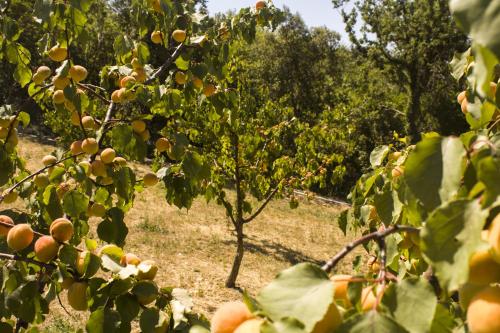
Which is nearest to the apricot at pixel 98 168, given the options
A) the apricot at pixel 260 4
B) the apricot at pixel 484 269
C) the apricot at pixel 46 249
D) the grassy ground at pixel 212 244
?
the apricot at pixel 46 249

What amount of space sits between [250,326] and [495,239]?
0.31 m

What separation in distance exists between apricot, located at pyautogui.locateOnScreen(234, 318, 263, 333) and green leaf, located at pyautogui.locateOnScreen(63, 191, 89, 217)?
99 cm

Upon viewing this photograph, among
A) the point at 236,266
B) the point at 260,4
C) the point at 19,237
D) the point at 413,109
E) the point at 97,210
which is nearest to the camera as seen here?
the point at 19,237

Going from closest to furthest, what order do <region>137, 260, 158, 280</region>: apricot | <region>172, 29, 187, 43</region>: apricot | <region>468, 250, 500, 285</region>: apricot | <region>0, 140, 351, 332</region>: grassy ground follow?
<region>468, 250, 500, 285</region>: apricot, <region>137, 260, 158, 280</region>: apricot, <region>172, 29, 187, 43</region>: apricot, <region>0, 140, 351, 332</region>: grassy ground

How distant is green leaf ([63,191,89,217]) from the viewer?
141cm

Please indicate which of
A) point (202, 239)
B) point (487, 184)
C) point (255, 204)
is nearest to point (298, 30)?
point (255, 204)

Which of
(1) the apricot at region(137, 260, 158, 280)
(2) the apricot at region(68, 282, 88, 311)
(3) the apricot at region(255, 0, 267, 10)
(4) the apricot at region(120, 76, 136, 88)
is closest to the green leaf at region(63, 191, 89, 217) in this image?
(2) the apricot at region(68, 282, 88, 311)

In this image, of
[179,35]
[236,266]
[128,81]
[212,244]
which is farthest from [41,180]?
[212,244]

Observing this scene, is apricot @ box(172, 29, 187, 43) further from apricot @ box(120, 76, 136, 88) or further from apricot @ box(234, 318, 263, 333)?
apricot @ box(234, 318, 263, 333)

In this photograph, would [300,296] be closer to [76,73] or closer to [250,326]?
[250,326]

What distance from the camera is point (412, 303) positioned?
1.73 feet

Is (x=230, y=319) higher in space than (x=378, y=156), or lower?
lower

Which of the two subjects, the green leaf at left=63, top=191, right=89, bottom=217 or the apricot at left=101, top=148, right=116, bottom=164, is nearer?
the green leaf at left=63, top=191, right=89, bottom=217

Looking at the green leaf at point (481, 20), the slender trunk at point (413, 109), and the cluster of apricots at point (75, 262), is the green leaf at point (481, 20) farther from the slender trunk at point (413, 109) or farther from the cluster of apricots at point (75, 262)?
the slender trunk at point (413, 109)
